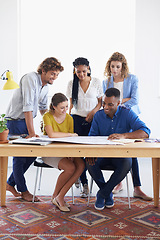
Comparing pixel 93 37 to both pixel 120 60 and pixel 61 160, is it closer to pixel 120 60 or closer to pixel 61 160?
pixel 120 60

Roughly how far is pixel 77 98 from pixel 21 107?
0.53m

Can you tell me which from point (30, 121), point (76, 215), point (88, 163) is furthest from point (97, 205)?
point (30, 121)

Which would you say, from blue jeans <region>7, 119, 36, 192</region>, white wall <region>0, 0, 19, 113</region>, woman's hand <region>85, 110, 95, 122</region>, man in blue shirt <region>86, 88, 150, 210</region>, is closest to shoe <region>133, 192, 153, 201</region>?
man in blue shirt <region>86, 88, 150, 210</region>

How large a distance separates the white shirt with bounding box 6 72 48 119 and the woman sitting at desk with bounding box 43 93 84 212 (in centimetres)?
19

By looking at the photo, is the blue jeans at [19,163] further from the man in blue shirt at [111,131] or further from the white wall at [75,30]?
the white wall at [75,30]

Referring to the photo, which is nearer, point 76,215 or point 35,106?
point 76,215

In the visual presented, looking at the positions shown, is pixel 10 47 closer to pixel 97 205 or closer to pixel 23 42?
pixel 23 42

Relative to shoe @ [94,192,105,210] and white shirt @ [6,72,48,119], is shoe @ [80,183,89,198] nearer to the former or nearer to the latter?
shoe @ [94,192,105,210]

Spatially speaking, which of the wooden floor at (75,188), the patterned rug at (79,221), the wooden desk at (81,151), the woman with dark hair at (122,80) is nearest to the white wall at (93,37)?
the wooden floor at (75,188)

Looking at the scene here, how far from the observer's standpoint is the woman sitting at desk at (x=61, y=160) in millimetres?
2783

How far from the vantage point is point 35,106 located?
3064mm

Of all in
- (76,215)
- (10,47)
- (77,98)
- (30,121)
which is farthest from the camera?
(10,47)

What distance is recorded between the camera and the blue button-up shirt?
112 inches

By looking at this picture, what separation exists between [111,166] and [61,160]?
0.42 metres
